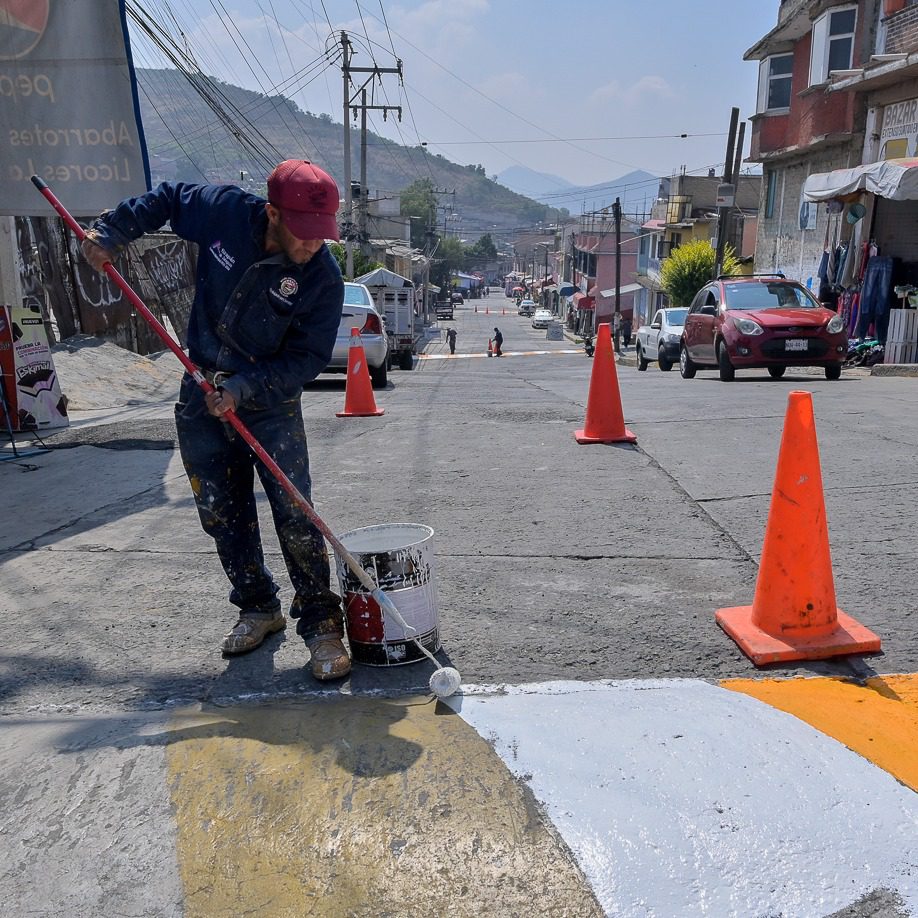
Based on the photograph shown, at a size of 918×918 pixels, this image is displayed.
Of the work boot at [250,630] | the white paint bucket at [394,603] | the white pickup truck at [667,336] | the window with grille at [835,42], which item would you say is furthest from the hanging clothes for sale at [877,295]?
the work boot at [250,630]

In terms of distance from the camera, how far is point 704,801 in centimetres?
232

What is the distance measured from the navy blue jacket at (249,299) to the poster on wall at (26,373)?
203 inches

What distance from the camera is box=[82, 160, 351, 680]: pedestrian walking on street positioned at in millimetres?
2938

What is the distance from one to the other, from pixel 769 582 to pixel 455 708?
1331mm

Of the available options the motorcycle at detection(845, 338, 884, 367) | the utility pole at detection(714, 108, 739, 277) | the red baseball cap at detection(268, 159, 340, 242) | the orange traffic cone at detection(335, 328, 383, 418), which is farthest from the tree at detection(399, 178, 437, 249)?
the red baseball cap at detection(268, 159, 340, 242)

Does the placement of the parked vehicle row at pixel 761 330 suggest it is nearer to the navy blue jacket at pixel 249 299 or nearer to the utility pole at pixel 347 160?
the navy blue jacket at pixel 249 299

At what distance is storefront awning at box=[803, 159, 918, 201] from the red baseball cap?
13554mm

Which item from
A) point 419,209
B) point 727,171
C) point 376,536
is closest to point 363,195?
point 727,171

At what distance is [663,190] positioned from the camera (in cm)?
6197

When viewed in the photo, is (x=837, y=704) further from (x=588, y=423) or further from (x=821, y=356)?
(x=821, y=356)

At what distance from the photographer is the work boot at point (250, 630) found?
128 inches

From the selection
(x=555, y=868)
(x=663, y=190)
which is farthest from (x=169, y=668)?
(x=663, y=190)

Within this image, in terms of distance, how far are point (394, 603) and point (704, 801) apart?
1.21 meters

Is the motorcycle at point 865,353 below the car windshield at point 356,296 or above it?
below
